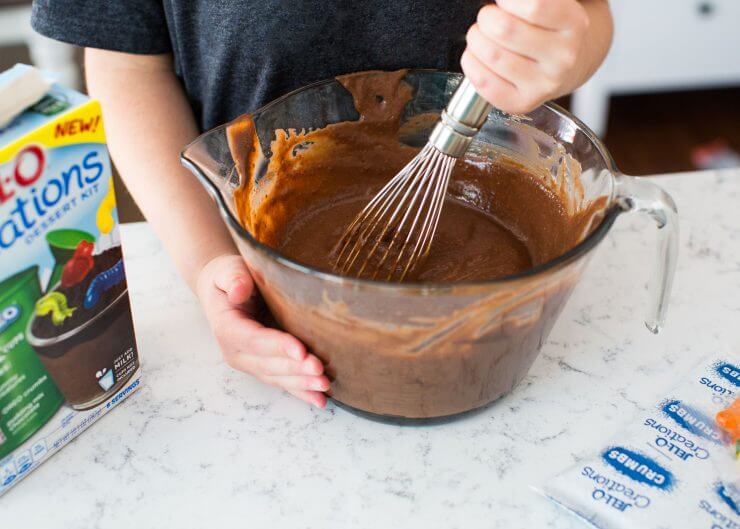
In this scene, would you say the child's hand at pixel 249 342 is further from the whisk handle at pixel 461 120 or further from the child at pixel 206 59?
the whisk handle at pixel 461 120

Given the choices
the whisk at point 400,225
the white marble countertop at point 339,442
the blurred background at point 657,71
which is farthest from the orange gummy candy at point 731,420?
the blurred background at point 657,71

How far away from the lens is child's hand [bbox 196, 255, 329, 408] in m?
0.67

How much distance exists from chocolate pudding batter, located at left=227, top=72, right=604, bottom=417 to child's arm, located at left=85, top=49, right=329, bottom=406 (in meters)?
0.05

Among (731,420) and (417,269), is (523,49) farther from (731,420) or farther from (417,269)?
(731,420)

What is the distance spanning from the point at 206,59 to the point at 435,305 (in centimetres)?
56

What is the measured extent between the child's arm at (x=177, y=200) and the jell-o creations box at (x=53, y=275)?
100 millimetres

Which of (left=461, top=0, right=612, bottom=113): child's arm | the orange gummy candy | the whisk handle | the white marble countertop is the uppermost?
(left=461, top=0, right=612, bottom=113): child's arm

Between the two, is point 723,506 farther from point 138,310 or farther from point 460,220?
point 138,310

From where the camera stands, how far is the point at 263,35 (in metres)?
0.92

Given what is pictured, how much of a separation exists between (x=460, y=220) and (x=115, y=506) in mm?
450

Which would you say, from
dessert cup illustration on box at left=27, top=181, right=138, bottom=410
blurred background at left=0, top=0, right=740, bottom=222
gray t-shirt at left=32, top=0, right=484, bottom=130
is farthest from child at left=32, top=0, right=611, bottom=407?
blurred background at left=0, top=0, right=740, bottom=222

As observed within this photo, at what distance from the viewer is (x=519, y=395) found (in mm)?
742

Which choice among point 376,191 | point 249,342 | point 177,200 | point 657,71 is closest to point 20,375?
point 249,342

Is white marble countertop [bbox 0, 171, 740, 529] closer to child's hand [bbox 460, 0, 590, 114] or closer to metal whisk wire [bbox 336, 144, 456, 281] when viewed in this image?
metal whisk wire [bbox 336, 144, 456, 281]
